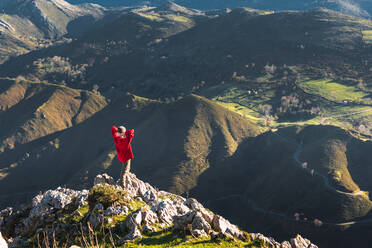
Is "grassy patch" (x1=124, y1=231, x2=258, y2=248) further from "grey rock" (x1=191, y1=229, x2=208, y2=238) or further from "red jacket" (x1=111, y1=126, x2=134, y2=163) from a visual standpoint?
"red jacket" (x1=111, y1=126, x2=134, y2=163)

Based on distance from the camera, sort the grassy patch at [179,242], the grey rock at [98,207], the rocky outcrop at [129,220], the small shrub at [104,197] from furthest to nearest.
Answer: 1. the small shrub at [104,197]
2. the grey rock at [98,207]
3. the rocky outcrop at [129,220]
4. the grassy patch at [179,242]

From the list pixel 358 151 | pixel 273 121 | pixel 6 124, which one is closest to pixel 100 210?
pixel 358 151

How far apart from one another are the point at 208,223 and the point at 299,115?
158505 millimetres

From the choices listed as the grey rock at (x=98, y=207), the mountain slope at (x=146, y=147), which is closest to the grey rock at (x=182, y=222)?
the grey rock at (x=98, y=207)

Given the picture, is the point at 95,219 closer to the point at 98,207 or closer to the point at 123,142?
the point at 98,207

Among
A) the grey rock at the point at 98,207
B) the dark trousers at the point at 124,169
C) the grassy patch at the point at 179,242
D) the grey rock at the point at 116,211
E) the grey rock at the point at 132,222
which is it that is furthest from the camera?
the dark trousers at the point at 124,169

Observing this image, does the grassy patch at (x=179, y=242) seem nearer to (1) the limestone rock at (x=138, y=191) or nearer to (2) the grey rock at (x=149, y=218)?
(2) the grey rock at (x=149, y=218)

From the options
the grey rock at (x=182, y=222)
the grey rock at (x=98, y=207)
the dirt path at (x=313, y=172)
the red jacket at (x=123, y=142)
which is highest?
the red jacket at (x=123, y=142)

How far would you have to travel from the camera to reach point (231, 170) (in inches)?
5059

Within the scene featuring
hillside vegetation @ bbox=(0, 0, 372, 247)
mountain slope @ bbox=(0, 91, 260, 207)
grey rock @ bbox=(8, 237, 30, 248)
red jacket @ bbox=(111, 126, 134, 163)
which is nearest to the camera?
grey rock @ bbox=(8, 237, 30, 248)

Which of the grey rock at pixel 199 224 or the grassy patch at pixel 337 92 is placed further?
the grassy patch at pixel 337 92

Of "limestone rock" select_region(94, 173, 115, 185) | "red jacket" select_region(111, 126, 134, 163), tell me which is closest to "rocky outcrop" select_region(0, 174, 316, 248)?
"red jacket" select_region(111, 126, 134, 163)

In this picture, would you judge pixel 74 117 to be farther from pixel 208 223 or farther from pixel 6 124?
pixel 208 223

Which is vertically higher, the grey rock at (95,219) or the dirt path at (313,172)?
the grey rock at (95,219)
